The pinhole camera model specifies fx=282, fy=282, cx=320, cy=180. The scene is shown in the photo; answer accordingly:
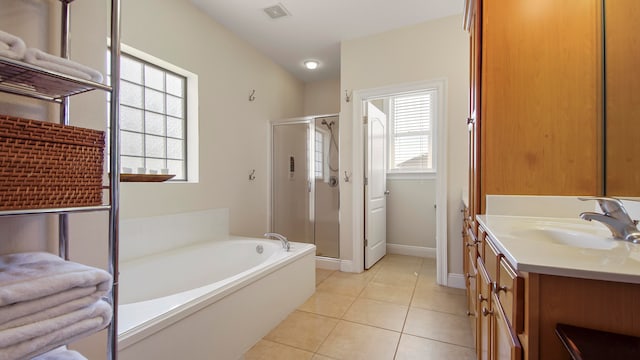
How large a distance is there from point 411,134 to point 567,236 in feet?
9.95

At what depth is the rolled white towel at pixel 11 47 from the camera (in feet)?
1.98

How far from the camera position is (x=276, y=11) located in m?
2.53

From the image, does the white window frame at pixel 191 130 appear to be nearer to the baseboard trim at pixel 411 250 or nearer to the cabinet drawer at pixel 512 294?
the cabinet drawer at pixel 512 294

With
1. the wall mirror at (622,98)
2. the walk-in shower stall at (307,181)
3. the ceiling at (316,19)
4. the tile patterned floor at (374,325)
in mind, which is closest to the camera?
the wall mirror at (622,98)

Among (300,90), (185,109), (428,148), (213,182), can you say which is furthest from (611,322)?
(300,90)

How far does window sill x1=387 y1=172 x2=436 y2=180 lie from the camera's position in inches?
147

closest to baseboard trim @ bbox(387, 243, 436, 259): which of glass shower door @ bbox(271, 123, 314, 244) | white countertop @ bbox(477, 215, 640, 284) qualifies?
glass shower door @ bbox(271, 123, 314, 244)

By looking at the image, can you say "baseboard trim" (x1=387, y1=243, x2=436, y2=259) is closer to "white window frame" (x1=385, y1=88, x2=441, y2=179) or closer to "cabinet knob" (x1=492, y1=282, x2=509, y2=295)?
"white window frame" (x1=385, y1=88, x2=441, y2=179)

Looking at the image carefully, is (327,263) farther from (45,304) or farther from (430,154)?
(45,304)

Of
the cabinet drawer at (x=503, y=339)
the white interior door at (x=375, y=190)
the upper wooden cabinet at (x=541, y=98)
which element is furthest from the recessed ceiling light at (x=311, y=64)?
the cabinet drawer at (x=503, y=339)

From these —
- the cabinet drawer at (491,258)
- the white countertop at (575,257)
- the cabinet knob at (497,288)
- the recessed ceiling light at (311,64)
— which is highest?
the recessed ceiling light at (311,64)

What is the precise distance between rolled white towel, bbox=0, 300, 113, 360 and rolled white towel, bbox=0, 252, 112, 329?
0.06 feet

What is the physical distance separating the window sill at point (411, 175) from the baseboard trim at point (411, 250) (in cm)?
93

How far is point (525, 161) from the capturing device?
4.18 ft
